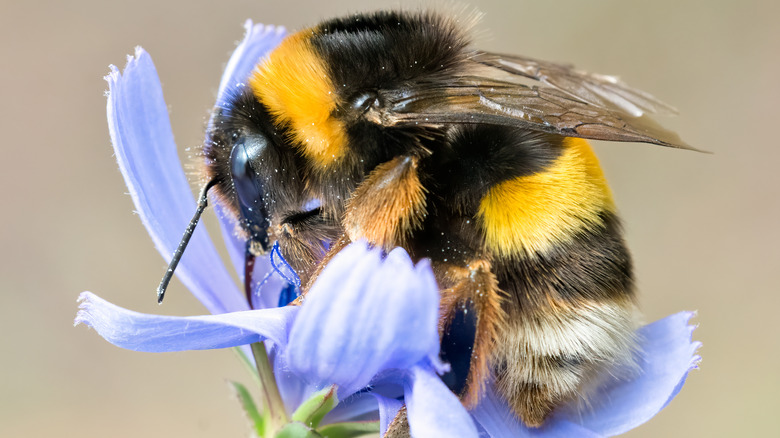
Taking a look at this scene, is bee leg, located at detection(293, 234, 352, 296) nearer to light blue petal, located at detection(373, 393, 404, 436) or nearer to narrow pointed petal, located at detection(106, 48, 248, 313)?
light blue petal, located at detection(373, 393, 404, 436)

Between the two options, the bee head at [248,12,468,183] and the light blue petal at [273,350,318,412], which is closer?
the bee head at [248,12,468,183]

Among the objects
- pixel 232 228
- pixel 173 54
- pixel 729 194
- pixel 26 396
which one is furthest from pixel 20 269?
pixel 729 194

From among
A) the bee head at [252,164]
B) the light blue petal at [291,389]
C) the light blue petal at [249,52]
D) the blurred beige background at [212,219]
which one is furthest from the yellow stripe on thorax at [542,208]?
the blurred beige background at [212,219]

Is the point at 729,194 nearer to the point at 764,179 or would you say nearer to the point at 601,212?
the point at 764,179

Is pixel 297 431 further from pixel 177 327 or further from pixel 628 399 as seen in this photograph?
pixel 628 399

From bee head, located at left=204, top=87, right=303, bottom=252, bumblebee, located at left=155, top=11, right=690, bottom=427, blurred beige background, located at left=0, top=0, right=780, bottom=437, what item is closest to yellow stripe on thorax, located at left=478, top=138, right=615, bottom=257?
bumblebee, located at left=155, top=11, right=690, bottom=427

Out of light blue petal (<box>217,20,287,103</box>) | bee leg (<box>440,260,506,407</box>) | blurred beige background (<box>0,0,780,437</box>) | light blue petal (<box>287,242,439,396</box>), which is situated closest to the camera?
light blue petal (<box>287,242,439,396</box>)
